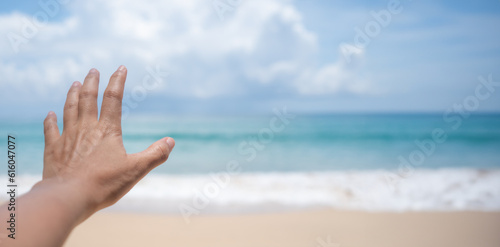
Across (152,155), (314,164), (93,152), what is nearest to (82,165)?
(93,152)

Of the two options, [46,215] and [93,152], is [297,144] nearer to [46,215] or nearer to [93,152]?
[93,152]

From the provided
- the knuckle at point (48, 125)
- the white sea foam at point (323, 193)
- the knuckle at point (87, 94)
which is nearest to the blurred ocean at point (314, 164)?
the white sea foam at point (323, 193)

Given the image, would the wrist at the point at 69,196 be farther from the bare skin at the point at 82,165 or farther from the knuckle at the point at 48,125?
the knuckle at the point at 48,125

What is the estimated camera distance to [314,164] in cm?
1337

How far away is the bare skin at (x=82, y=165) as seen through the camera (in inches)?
40.2

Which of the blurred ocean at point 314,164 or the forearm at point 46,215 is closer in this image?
the forearm at point 46,215

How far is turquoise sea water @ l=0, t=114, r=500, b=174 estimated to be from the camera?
12891 millimetres

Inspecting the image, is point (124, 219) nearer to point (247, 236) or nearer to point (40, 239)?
point (247, 236)

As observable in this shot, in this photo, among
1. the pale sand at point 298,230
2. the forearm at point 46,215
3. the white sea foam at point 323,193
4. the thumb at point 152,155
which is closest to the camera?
the forearm at point 46,215

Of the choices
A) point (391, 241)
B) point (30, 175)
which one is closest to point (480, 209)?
point (391, 241)

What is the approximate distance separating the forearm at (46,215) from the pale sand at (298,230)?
3.47 metres

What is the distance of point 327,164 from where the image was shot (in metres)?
13.3

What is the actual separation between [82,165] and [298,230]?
3.98m

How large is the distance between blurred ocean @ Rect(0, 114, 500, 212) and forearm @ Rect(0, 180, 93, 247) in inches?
195
